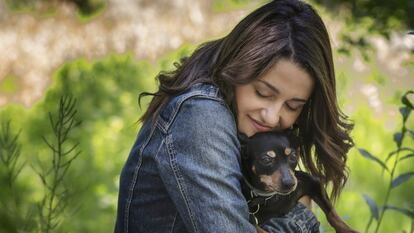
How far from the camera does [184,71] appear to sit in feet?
8.07

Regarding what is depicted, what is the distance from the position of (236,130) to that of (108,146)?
3.31 m

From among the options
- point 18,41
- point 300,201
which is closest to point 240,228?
point 300,201

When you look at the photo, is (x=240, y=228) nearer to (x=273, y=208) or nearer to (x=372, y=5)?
(x=273, y=208)

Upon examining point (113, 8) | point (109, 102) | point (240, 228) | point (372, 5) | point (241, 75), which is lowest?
point (240, 228)

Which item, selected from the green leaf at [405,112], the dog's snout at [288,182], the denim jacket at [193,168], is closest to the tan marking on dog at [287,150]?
the dog's snout at [288,182]

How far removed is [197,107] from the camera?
7.08ft

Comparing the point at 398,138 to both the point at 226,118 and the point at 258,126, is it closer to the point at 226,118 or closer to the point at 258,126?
the point at 258,126

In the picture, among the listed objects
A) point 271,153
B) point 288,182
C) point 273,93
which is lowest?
point 288,182

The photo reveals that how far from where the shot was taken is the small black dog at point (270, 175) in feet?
8.12

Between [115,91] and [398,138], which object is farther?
[115,91]

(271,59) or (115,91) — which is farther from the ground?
(115,91)

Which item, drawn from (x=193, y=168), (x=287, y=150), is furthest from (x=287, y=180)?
(x=193, y=168)

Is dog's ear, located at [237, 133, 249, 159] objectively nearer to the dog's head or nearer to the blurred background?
the dog's head

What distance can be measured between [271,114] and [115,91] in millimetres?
4619
